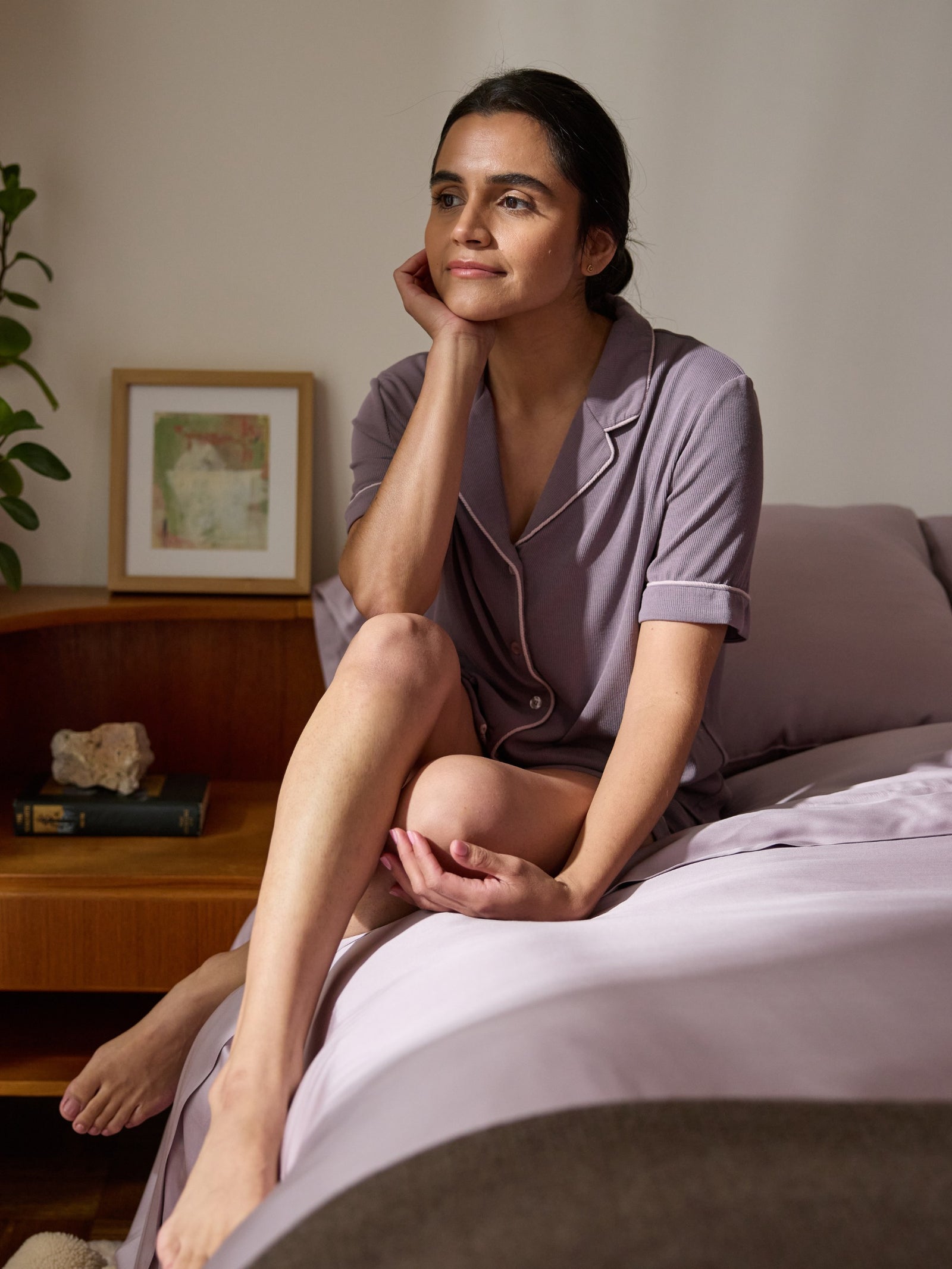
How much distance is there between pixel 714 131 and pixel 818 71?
206 mm

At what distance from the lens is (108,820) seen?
5.18 feet

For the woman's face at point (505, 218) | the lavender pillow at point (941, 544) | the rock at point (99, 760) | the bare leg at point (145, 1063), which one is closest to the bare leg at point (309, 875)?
the bare leg at point (145, 1063)

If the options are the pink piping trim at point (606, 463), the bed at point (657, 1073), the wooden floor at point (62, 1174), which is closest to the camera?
the bed at point (657, 1073)

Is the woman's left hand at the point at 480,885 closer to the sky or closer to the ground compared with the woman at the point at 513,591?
closer to the ground

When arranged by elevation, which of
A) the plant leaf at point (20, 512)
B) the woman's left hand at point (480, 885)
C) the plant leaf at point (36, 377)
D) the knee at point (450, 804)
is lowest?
the woman's left hand at point (480, 885)

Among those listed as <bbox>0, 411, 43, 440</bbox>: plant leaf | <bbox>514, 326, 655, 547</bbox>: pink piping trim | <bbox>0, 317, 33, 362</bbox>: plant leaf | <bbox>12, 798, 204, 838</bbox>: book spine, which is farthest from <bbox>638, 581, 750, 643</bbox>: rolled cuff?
<bbox>0, 317, 33, 362</bbox>: plant leaf

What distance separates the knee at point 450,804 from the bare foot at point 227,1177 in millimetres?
263

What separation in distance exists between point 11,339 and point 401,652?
1.06 meters

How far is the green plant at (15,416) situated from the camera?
1626mm

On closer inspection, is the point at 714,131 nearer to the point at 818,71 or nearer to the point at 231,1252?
the point at 818,71

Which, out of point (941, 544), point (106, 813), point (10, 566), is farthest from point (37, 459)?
point (941, 544)

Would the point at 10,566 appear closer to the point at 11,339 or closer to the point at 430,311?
the point at 11,339

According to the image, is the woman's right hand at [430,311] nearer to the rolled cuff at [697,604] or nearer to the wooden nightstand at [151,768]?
the rolled cuff at [697,604]

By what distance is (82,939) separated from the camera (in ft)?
4.70
